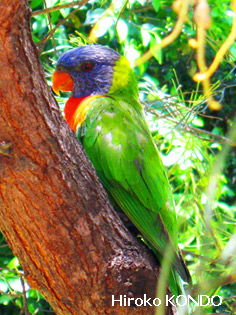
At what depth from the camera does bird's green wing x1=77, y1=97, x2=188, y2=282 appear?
6.31 ft

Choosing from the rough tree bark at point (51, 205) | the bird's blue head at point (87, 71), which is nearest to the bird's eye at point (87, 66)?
the bird's blue head at point (87, 71)

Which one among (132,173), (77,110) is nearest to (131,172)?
(132,173)

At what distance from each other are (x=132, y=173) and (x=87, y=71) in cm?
87

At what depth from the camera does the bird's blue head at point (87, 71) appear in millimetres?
2482

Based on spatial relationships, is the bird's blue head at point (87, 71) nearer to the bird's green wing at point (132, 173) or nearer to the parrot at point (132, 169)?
the parrot at point (132, 169)

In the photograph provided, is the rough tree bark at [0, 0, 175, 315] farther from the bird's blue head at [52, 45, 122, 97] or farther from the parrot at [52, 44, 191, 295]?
the bird's blue head at [52, 45, 122, 97]

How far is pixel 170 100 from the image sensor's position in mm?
3312

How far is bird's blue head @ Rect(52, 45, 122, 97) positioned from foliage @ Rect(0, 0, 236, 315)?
186mm

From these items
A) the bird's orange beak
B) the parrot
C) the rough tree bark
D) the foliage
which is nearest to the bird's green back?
the parrot

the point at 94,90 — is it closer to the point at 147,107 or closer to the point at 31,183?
the point at 147,107

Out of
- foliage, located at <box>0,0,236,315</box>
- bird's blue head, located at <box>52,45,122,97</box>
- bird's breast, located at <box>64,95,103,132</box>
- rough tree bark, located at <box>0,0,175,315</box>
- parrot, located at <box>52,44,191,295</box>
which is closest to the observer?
rough tree bark, located at <box>0,0,175,315</box>

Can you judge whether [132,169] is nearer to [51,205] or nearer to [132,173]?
[132,173]

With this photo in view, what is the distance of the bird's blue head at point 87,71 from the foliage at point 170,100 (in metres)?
0.19

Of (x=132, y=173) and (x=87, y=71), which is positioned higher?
(x=87, y=71)
